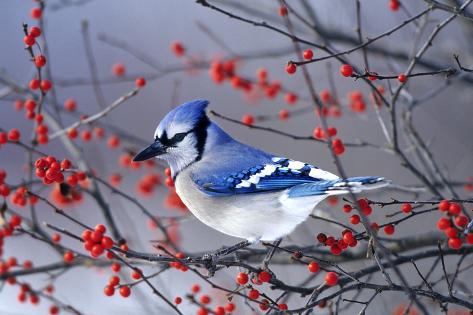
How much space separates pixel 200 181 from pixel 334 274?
0.88 m

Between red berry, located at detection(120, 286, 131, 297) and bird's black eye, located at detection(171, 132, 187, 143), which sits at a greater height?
bird's black eye, located at detection(171, 132, 187, 143)

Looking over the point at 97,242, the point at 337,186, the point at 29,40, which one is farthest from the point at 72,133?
the point at 337,186

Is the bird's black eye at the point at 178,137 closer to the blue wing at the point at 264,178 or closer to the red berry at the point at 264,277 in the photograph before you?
the blue wing at the point at 264,178

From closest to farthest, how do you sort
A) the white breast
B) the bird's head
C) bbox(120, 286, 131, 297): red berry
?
bbox(120, 286, 131, 297): red berry
the white breast
the bird's head

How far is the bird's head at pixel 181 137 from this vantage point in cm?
273

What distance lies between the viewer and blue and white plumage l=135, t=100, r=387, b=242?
259cm

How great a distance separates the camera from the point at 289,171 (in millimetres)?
2693

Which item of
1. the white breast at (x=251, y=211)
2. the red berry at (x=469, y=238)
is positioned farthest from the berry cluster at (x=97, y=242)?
the red berry at (x=469, y=238)

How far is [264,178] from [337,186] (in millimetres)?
528

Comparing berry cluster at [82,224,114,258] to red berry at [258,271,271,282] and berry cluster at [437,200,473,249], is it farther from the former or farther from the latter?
berry cluster at [437,200,473,249]

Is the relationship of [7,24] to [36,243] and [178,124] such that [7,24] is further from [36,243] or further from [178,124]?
[178,124]

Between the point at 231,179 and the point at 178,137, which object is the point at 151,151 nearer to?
the point at 178,137

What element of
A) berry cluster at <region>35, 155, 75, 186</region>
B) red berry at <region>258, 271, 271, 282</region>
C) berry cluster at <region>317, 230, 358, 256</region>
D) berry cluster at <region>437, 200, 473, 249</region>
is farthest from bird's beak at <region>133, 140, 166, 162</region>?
berry cluster at <region>437, 200, 473, 249</region>

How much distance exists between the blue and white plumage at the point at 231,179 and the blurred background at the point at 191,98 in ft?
2.10
